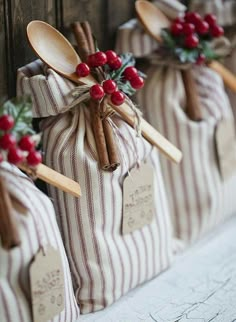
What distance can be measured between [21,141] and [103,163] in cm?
18

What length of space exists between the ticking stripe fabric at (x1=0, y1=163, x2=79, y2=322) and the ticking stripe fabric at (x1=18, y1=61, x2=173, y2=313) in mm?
87

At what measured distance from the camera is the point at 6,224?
0.96 meters

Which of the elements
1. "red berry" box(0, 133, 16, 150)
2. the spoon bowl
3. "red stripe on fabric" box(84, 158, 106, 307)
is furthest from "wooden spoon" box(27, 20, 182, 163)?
"red berry" box(0, 133, 16, 150)

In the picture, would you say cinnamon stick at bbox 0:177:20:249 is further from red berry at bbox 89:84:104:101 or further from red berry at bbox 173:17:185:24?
red berry at bbox 173:17:185:24

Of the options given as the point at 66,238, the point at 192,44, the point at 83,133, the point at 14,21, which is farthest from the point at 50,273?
the point at 192,44

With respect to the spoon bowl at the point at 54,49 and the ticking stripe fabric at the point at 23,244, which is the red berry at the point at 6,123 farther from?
the spoon bowl at the point at 54,49

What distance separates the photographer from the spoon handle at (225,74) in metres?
1.41

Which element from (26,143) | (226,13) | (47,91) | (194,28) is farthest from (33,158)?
(226,13)

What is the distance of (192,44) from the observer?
131 cm

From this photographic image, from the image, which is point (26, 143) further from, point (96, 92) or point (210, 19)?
point (210, 19)

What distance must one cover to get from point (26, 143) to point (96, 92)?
18 cm

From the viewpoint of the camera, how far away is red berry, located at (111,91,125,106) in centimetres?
110

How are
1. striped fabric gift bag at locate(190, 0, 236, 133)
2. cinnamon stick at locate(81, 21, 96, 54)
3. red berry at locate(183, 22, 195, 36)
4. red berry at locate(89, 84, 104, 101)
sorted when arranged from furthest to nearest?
striped fabric gift bag at locate(190, 0, 236, 133) → red berry at locate(183, 22, 195, 36) → cinnamon stick at locate(81, 21, 96, 54) → red berry at locate(89, 84, 104, 101)

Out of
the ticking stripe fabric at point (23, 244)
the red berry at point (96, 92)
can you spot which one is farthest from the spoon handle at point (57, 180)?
the red berry at point (96, 92)
